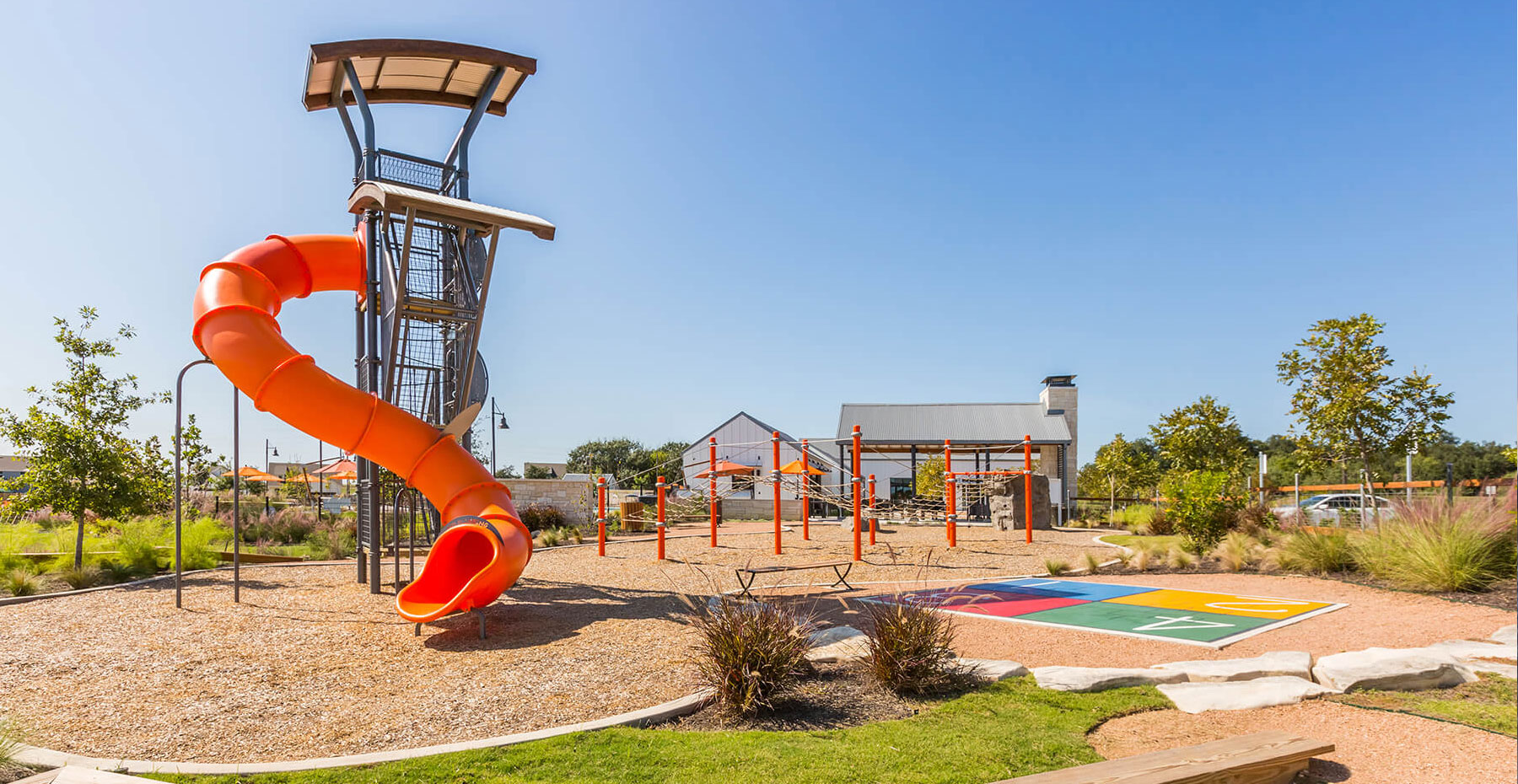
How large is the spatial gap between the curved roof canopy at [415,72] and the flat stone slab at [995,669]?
967 centimetres

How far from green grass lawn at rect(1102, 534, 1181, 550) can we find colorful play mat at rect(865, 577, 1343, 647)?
5.38 m

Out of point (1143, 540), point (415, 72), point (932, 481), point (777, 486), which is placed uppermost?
point (415, 72)

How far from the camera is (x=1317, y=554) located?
39.6 feet

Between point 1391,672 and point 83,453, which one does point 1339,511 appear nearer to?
point 1391,672

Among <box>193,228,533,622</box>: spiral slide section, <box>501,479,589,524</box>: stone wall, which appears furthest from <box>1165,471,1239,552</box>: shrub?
<box>501,479,589,524</box>: stone wall

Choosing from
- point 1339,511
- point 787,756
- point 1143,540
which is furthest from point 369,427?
point 1339,511

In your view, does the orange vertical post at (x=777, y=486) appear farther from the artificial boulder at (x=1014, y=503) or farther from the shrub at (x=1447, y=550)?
the shrub at (x=1447, y=550)

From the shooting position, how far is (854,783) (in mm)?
4207

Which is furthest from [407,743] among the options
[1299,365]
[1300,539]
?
[1299,365]

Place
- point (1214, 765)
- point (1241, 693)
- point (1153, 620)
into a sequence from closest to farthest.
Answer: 1. point (1214, 765)
2. point (1241, 693)
3. point (1153, 620)

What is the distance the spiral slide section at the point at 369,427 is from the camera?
8172mm

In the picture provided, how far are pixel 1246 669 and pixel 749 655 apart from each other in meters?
3.80

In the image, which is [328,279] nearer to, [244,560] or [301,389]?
[301,389]

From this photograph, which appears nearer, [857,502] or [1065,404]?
[857,502]
